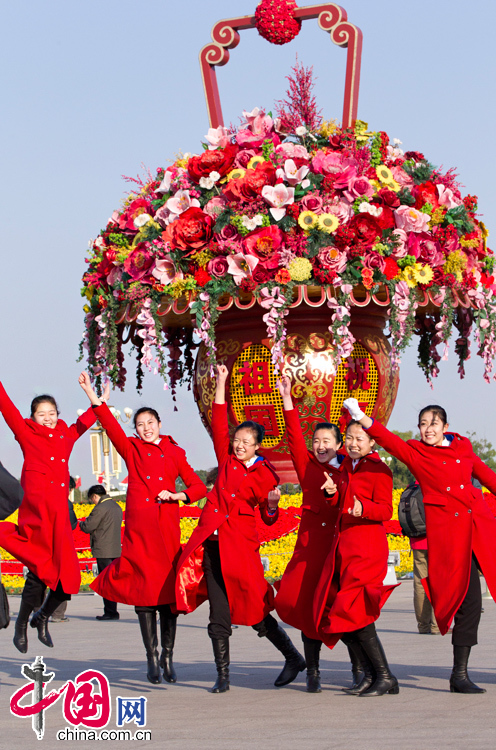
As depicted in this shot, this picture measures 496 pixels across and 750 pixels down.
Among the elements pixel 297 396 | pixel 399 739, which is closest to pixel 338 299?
pixel 297 396

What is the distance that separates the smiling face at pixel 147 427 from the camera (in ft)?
21.9

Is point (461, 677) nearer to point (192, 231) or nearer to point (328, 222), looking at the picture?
point (328, 222)

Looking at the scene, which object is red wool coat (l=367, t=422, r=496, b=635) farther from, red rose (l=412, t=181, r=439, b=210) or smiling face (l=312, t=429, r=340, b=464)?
red rose (l=412, t=181, r=439, b=210)

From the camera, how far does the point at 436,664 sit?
6.86 metres

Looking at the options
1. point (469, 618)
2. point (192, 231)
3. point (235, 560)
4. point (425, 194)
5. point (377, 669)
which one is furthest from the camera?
point (425, 194)

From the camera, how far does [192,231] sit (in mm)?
10719

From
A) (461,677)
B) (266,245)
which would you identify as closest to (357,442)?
(461,677)

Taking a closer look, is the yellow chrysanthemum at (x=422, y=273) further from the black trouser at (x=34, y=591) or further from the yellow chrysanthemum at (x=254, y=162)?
the black trouser at (x=34, y=591)

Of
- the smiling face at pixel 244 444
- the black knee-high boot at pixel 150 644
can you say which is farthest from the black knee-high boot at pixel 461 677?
the black knee-high boot at pixel 150 644

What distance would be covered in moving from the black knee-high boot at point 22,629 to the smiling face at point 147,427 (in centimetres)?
137

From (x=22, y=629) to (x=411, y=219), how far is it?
19.7 ft

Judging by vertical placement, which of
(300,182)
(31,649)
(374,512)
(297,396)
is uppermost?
(300,182)

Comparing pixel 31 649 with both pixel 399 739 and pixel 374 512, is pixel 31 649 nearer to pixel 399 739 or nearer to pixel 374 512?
pixel 374 512

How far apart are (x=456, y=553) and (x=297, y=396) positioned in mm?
5536
